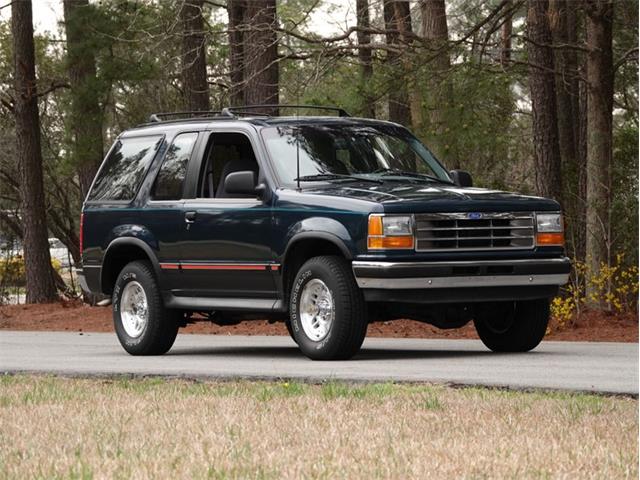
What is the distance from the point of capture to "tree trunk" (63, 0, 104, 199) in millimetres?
27062

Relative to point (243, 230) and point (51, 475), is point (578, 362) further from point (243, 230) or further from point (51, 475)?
point (51, 475)

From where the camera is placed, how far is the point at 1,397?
34.3 feet

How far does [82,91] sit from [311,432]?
20069 millimetres

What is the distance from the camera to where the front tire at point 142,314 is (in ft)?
48.2

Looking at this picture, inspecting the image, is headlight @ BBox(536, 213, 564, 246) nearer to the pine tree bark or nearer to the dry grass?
the dry grass

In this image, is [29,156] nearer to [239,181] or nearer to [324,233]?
[239,181]

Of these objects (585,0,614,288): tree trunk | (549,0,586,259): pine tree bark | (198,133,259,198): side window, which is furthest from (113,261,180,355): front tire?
(585,0,614,288): tree trunk

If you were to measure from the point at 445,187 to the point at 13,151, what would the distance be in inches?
1087

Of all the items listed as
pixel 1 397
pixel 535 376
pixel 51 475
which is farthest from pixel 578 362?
pixel 51 475

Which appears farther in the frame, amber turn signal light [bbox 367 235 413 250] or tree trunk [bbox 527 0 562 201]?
tree trunk [bbox 527 0 562 201]

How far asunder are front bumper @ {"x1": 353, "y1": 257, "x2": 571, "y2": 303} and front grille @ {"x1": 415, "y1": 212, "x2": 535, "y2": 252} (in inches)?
6.5

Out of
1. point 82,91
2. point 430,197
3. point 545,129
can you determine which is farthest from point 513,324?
point 82,91

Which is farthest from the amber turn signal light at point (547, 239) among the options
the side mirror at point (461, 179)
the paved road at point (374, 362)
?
the side mirror at point (461, 179)

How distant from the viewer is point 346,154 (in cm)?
1396
